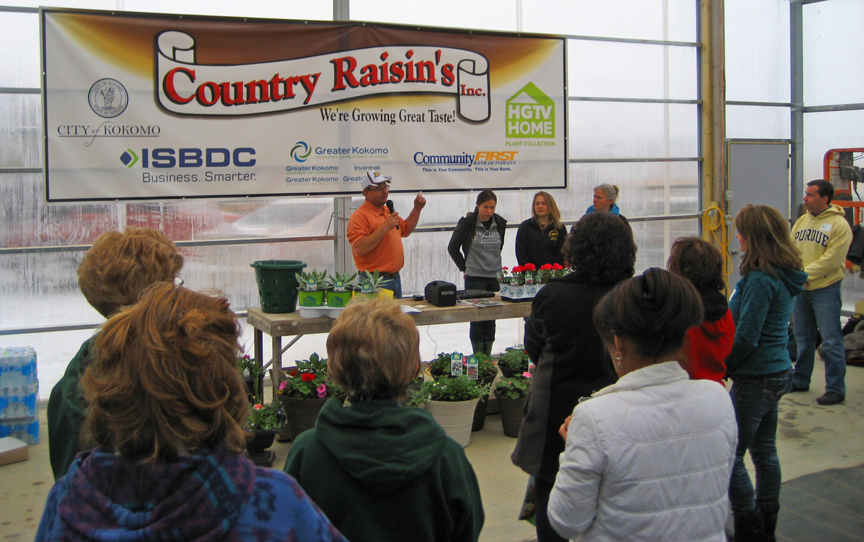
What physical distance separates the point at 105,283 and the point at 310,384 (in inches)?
97.2

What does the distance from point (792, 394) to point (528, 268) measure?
227 centimetres

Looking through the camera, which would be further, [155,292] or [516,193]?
[516,193]

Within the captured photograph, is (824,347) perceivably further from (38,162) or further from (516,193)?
(38,162)

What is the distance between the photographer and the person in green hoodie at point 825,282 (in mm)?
5121

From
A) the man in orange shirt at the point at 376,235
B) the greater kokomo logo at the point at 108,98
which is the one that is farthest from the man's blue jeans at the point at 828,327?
the greater kokomo logo at the point at 108,98

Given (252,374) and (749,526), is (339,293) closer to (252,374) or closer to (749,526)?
(252,374)

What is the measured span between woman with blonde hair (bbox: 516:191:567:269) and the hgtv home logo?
59 centimetres

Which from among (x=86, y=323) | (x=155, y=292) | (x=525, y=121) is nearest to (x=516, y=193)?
(x=525, y=121)

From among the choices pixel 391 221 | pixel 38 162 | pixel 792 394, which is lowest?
pixel 792 394

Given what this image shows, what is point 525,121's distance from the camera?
6109 millimetres

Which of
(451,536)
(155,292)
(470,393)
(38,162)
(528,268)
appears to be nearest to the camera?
(155,292)

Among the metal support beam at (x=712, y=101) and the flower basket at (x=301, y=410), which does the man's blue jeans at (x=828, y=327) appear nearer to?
the metal support beam at (x=712, y=101)

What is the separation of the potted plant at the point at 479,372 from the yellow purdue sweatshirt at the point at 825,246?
2.21 metres

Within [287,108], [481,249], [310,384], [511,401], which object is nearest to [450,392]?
[511,401]
